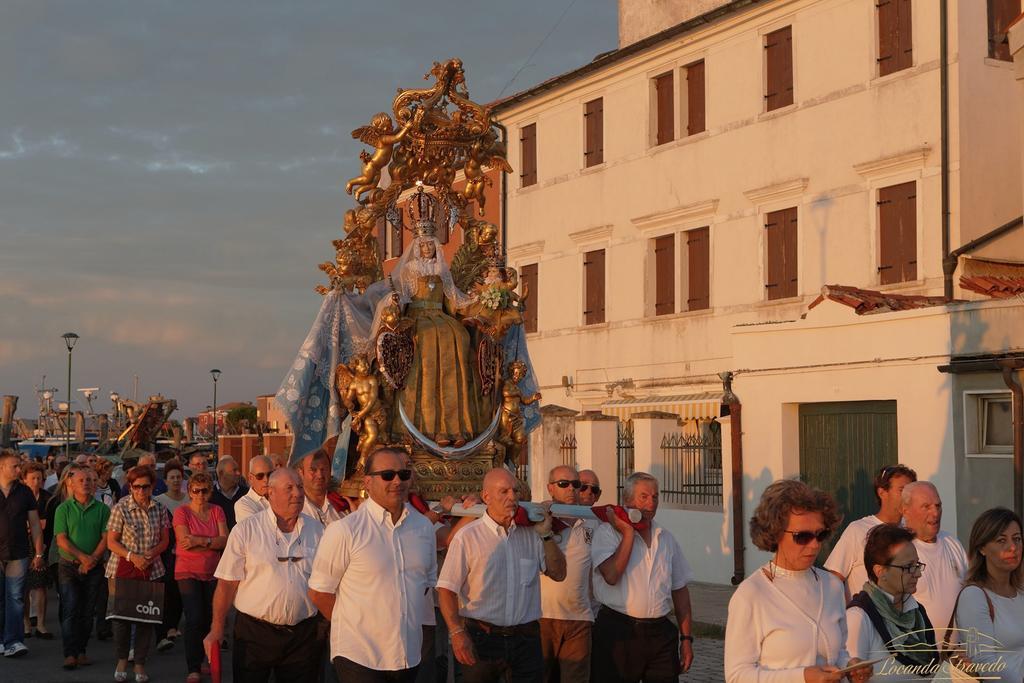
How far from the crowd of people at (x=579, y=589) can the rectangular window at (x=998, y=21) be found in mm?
16058

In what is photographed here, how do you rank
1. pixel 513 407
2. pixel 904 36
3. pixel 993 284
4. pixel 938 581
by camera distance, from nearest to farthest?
pixel 938 581, pixel 513 407, pixel 993 284, pixel 904 36

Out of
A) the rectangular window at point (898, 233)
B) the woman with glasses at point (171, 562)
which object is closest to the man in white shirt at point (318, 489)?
the woman with glasses at point (171, 562)

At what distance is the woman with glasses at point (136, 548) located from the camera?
12.3 m

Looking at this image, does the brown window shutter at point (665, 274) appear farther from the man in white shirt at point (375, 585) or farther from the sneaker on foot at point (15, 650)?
the man in white shirt at point (375, 585)

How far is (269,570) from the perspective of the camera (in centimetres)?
824

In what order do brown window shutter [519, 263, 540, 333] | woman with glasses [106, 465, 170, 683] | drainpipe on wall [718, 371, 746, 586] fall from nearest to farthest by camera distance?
woman with glasses [106, 465, 170, 683]
drainpipe on wall [718, 371, 746, 586]
brown window shutter [519, 263, 540, 333]

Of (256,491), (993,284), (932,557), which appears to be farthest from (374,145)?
(993,284)

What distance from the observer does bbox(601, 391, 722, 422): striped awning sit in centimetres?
2441

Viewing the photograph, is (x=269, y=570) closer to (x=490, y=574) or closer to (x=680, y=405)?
(x=490, y=574)

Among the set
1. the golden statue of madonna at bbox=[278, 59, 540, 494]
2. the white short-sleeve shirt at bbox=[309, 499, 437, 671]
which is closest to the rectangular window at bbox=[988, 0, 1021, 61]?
the golden statue of madonna at bbox=[278, 59, 540, 494]

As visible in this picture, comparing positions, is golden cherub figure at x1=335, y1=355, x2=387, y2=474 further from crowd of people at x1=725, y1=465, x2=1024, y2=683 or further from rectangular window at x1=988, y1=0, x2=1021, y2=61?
rectangular window at x1=988, y1=0, x2=1021, y2=61

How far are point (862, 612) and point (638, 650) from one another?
3.16 metres

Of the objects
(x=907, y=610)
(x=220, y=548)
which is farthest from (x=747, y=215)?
(x=907, y=610)

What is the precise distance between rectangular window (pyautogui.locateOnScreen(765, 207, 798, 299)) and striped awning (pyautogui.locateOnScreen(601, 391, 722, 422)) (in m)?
2.32
